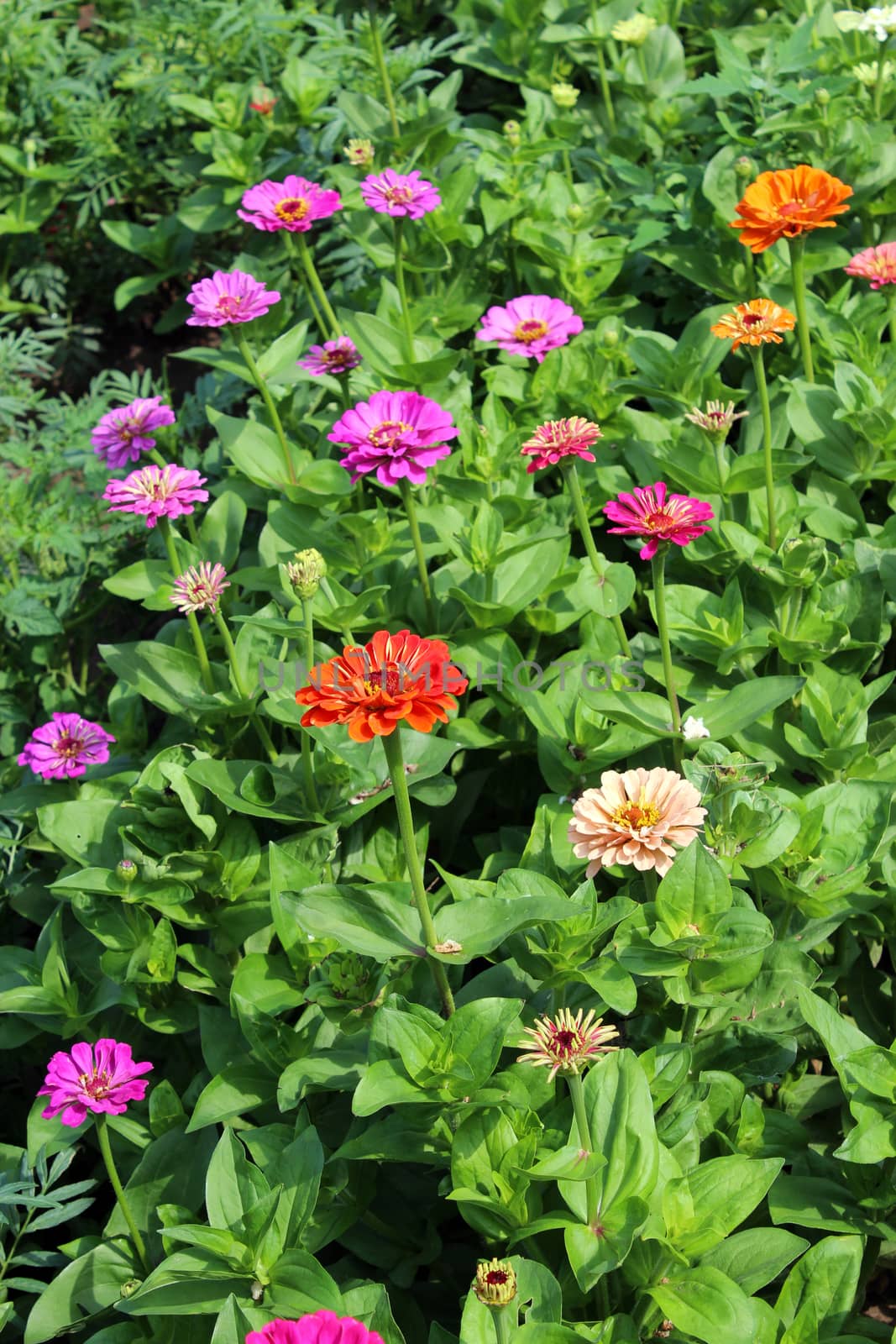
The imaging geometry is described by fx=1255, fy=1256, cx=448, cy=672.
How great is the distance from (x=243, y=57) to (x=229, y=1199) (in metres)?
3.00

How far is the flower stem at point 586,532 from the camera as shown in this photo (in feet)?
6.38

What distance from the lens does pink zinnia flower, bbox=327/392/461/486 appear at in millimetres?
1850

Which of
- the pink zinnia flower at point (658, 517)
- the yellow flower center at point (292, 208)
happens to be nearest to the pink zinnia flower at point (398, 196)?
the yellow flower center at point (292, 208)

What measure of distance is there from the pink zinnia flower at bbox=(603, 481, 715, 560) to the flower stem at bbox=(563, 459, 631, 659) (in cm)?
21

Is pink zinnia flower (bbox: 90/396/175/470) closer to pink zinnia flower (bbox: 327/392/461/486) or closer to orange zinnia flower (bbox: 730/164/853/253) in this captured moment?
pink zinnia flower (bbox: 327/392/461/486)

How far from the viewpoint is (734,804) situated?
163 cm

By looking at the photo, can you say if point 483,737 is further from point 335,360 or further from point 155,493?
point 335,360

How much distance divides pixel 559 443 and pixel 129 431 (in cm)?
85

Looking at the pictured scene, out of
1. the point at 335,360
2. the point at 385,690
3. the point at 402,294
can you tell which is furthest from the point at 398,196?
the point at 385,690

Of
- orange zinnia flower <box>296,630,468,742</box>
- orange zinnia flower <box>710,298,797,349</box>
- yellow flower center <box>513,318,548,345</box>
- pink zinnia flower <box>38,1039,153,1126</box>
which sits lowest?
pink zinnia flower <box>38,1039,153,1126</box>

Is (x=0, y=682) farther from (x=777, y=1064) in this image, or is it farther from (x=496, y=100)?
(x=496, y=100)

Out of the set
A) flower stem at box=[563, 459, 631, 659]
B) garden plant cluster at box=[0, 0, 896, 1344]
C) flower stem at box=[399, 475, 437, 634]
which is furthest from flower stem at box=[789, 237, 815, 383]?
flower stem at box=[399, 475, 437, 634]

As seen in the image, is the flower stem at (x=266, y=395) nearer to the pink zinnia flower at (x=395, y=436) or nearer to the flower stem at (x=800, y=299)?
the pink zinnia flower at (x=395, y=436)

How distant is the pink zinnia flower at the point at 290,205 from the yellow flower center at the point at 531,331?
428 millimetres
